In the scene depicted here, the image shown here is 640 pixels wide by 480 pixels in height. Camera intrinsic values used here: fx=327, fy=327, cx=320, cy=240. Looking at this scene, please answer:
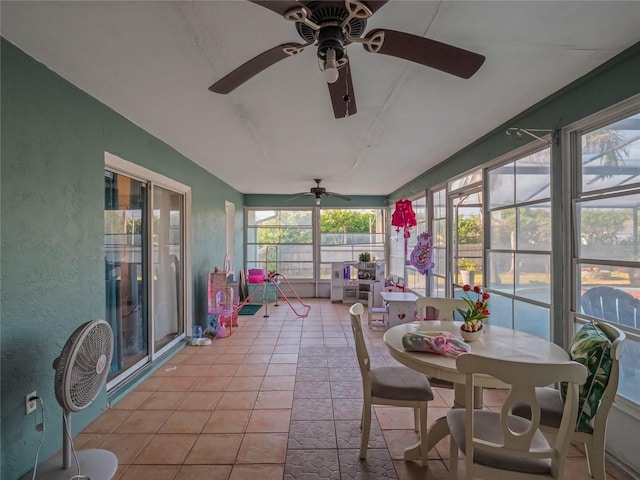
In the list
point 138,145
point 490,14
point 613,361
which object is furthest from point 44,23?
→ point 613,361

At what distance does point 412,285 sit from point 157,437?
4544 millimetres

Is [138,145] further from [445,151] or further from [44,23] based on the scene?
[445,151]

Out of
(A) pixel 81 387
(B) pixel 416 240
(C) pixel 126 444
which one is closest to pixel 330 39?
(A) pixel 81 387

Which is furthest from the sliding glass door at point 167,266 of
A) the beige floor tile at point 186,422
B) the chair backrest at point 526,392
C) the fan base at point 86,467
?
the chair backrest at point 526,392

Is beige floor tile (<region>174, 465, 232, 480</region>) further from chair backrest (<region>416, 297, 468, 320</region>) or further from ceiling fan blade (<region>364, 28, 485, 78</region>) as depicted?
ceiling fan blade (<region>364, 28, 485, 78</region>)

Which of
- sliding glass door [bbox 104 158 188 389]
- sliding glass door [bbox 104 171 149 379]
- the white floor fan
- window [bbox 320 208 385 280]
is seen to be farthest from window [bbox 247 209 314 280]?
the white floor fan

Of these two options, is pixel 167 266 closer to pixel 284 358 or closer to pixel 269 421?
pixel 284 358

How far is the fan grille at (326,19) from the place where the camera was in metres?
1.19

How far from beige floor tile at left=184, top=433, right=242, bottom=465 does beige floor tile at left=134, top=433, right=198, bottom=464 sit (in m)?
0.05

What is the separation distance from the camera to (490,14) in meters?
1.52

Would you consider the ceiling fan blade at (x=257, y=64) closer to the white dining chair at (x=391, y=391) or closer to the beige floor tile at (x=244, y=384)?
the white dining chair at (x=391, y=391)

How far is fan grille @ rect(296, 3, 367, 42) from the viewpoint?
1.19 m

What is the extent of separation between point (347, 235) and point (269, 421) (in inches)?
223

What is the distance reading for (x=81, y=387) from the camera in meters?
1.72
